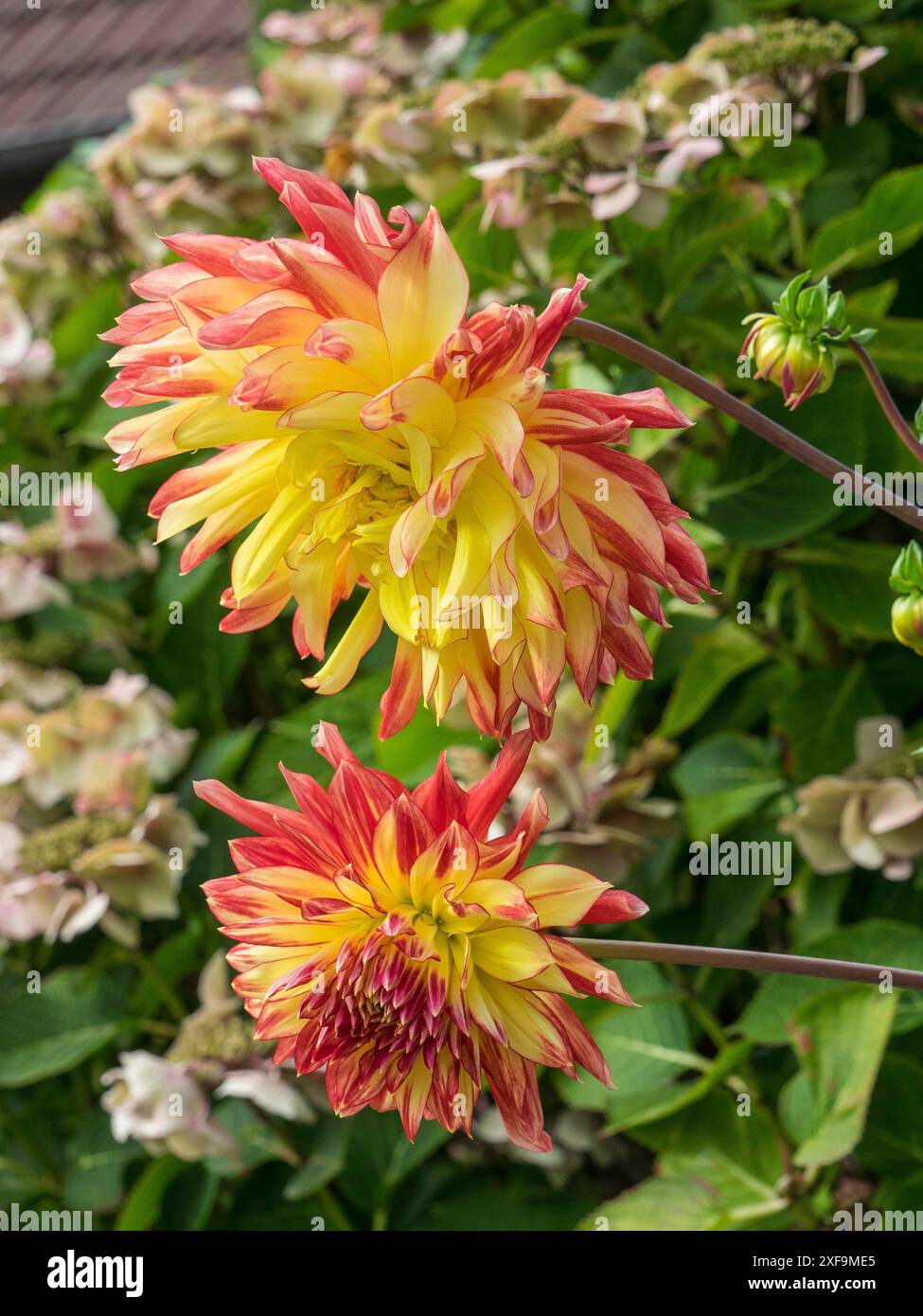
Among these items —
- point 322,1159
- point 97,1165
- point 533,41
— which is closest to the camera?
point 322,1159

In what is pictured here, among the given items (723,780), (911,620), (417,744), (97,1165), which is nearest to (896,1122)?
(723,780)

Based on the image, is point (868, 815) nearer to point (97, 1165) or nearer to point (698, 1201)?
point (698, 1201)

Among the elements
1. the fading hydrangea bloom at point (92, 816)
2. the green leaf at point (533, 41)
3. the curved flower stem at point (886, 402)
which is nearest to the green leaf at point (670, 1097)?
the fading hydrangea bloom at point (92, 816)

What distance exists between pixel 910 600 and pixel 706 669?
44 centimetres

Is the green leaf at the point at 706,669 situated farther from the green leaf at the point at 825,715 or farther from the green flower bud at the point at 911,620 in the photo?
the green flower bud at the point at 911,620

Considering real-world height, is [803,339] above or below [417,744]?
above

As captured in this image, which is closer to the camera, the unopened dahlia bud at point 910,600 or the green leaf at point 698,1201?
the unopened dahlia bud at point 910,600

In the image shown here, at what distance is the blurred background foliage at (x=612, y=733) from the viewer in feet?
2.62

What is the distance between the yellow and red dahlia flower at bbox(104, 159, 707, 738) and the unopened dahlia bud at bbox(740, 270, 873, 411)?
3.0 inches

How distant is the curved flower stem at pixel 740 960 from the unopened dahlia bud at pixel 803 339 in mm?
172

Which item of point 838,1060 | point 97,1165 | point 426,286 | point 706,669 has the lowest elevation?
point 97,1165

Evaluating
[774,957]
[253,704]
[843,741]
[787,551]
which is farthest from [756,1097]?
[253,704]

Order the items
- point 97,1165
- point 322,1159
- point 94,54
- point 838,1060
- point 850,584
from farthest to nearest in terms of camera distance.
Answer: point 94,54
point 97,1165
point 322,1159
point 850,584
point 838,1060

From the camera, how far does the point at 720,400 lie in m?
0.38
